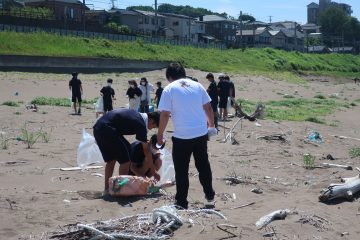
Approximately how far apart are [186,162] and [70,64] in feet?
98.8

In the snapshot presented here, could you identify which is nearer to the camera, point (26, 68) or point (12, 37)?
point (26, 68)

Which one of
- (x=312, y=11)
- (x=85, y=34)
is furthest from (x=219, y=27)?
(x=312, y=11)

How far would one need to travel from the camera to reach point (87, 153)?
898cm

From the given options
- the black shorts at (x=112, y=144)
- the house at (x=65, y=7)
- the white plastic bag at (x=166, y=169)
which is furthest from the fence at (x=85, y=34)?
the black shorts at (x=112, y=144)

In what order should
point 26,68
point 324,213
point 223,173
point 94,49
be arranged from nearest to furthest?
point 324,213
point 223,173
point 26,68
point 94,49

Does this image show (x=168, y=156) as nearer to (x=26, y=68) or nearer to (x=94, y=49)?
(x=26, y=68)

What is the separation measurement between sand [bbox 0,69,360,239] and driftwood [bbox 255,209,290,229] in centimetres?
6

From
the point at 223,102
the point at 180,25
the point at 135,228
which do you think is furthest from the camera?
the point at 180,25

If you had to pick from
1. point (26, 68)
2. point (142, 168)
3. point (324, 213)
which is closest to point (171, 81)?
point (142, 168)

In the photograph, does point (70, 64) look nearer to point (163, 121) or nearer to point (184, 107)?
point (163, 121)

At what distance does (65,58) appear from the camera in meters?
34.9

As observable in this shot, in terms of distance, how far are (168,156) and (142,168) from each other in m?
0.47

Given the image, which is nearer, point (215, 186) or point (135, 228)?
point (135, 228)

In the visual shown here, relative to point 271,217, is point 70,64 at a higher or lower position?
higher
